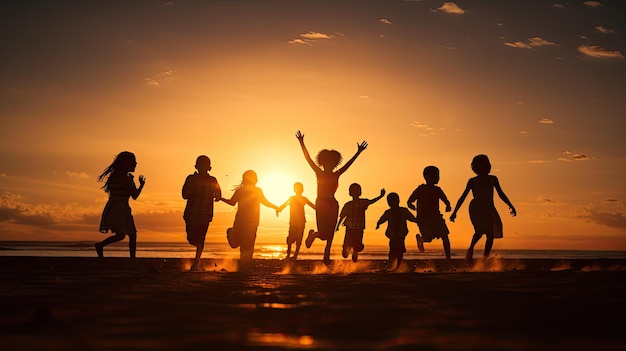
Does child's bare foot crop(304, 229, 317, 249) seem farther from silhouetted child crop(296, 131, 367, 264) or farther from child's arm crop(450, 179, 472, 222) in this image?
child's arm crop(450, 179, 472, 222)

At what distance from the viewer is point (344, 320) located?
504 centimetres

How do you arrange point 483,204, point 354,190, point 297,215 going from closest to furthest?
point 483,204
point 354,190
point 297,215

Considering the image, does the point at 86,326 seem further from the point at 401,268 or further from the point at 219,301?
the point at 401,268

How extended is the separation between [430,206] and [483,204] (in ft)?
3.69

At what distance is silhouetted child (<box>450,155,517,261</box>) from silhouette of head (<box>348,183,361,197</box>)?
2227 mm

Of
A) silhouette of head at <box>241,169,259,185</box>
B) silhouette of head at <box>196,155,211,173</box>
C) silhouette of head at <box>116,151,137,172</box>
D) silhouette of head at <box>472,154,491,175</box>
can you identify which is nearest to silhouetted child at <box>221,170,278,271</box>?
silhouette of head at <box>241,169,259,185</box>

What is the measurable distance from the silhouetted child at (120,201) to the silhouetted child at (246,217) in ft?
6.07

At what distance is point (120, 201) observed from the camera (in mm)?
12125

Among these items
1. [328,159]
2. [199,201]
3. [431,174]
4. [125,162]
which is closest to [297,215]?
[328,159]

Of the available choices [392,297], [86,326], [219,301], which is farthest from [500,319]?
[86,326]

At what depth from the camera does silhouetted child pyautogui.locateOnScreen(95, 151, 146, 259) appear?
11.9 m

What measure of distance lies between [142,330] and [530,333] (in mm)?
2588

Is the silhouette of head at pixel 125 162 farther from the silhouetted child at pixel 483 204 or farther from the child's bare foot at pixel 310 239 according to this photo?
the silhouetted child at pixel 483 204

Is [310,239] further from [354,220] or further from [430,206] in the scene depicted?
[430,206]
